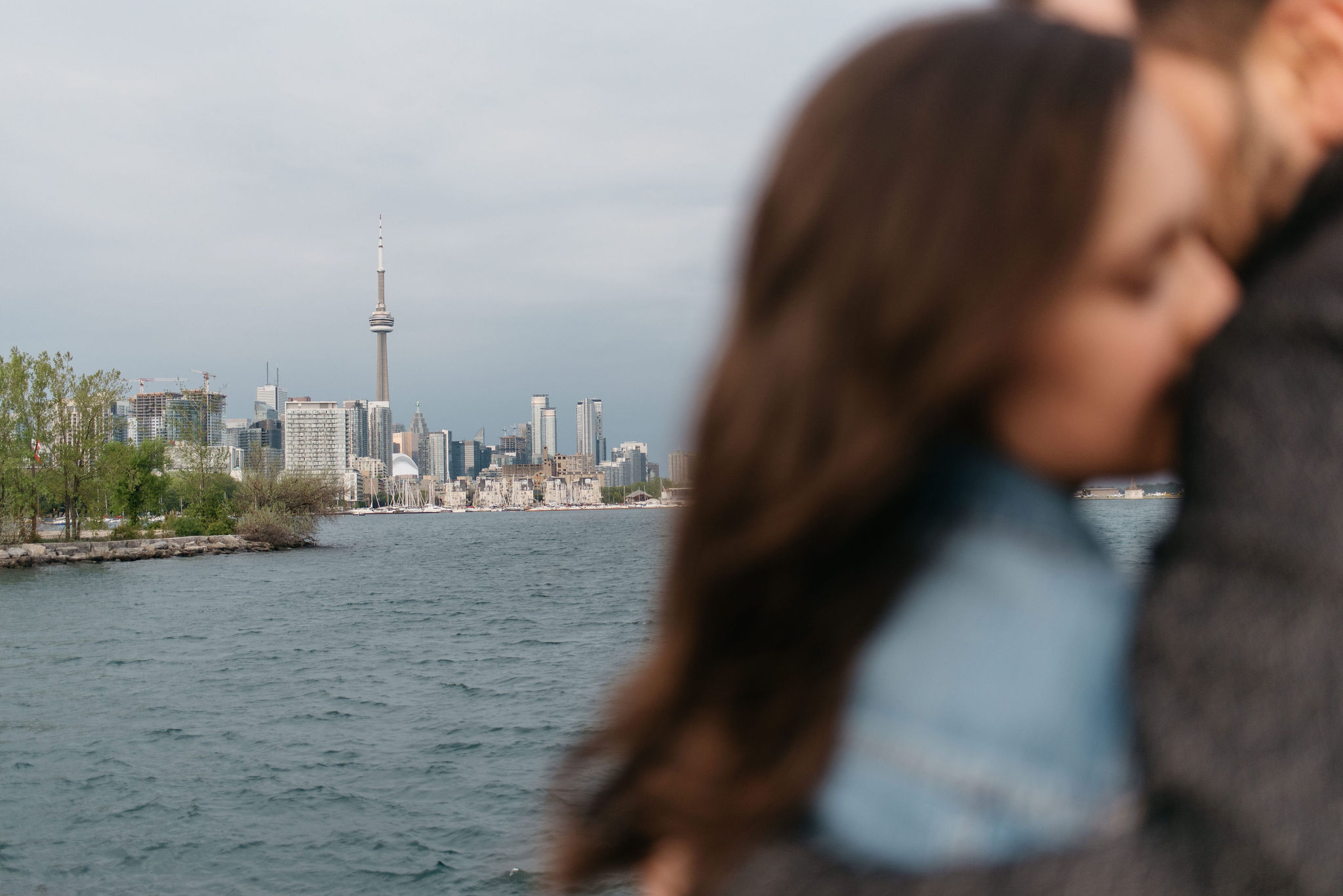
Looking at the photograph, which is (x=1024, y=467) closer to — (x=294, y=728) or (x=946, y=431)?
(x=946, y=431)

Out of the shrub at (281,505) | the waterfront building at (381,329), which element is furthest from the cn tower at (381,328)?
the shrub at (281,505)

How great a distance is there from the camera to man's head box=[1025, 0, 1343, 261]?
31.8 inches

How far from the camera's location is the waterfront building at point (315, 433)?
18850 cm

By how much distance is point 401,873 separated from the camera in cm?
1111

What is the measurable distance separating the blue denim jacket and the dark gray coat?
0.03m

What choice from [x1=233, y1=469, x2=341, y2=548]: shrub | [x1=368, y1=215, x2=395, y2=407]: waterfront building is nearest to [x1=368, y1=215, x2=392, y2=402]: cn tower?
[x1=368, y1=215, x2=395, y2=407]: waterfront building

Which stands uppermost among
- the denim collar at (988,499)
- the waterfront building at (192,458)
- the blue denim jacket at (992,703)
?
the waterfront building at (192,458)

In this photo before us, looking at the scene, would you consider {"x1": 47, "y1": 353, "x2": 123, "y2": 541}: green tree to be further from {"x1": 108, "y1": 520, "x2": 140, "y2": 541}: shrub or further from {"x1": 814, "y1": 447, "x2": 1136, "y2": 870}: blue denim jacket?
{"x1": 814, "y1": 447, "x2": 1136, "y2": 870}: blue denim jacket

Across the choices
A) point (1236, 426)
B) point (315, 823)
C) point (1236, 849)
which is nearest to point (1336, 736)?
point (1236, 849)

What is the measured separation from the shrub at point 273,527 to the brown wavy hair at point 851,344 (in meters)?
73.3

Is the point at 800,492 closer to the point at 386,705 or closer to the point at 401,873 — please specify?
the point at 401,873

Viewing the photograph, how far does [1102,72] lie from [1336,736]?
48 centimetres

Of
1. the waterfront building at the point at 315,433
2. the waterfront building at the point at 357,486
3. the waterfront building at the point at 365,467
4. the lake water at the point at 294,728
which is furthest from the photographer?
the waterfront building at the point at 365,467

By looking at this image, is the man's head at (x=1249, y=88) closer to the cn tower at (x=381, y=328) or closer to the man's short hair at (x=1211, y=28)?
the man's short hair at (x=1211, y=28)
